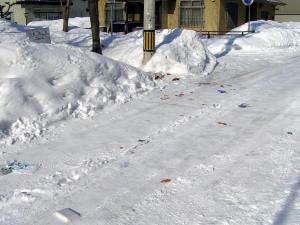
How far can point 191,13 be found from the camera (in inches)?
1112

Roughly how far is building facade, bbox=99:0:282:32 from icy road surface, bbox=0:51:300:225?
19.9 meters

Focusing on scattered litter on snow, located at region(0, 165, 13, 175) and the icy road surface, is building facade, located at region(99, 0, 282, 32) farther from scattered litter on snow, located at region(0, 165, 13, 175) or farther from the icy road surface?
scattered litter on snow, located at region(0, 165, 13, 175)

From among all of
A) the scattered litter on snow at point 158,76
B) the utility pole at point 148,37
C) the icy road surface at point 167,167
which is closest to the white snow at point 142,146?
the icy road surface at point 167,167

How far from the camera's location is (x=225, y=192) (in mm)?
4254

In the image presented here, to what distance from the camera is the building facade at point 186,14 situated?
27203 mm

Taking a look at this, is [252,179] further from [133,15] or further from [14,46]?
[133,15]

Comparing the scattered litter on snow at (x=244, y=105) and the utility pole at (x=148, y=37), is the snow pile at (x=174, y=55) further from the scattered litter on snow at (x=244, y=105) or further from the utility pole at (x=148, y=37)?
the scattered litter on snow at (x=244, y=105)

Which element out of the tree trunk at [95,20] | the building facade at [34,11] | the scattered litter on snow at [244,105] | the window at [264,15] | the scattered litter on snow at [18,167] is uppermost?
the building facade at [34,11]

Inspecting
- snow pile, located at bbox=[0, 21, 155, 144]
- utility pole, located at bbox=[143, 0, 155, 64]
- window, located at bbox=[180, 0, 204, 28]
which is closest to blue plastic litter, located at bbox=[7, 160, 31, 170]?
snow pile, located at bbox=[0, 21, 155, 144]

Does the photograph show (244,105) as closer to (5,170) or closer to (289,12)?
(5,170)

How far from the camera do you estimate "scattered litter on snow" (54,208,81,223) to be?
3.72 metres

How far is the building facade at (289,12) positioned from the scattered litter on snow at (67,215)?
1993 inches

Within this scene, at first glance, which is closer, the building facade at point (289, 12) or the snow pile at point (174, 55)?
the snow pile at point (174, 55)

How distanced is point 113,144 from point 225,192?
2.06 m
